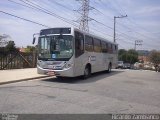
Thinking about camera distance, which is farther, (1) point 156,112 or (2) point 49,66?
(2) point 49,66

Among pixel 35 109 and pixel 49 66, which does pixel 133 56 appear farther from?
pixel 35 109

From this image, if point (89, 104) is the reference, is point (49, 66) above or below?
above

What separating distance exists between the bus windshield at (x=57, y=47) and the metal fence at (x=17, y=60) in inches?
266

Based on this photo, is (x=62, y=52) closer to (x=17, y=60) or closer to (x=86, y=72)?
(x=86, y=72)

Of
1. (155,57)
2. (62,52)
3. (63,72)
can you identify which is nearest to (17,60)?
(62,52)

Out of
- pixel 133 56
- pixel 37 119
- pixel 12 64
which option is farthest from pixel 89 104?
pixel 133 56

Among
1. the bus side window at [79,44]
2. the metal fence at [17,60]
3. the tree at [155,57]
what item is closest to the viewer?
the bus side window at [79,44]

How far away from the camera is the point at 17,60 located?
74.4 ft

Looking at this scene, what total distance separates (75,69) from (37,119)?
830cm

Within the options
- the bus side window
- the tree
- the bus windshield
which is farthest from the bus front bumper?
the tree

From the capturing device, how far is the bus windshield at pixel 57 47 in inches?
576

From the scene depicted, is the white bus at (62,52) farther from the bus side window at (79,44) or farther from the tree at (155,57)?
the tree at (155,57)

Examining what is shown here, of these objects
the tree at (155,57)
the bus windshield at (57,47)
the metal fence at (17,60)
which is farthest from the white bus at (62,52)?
the tree at (155,57)

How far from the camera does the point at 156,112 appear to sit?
322 inches
